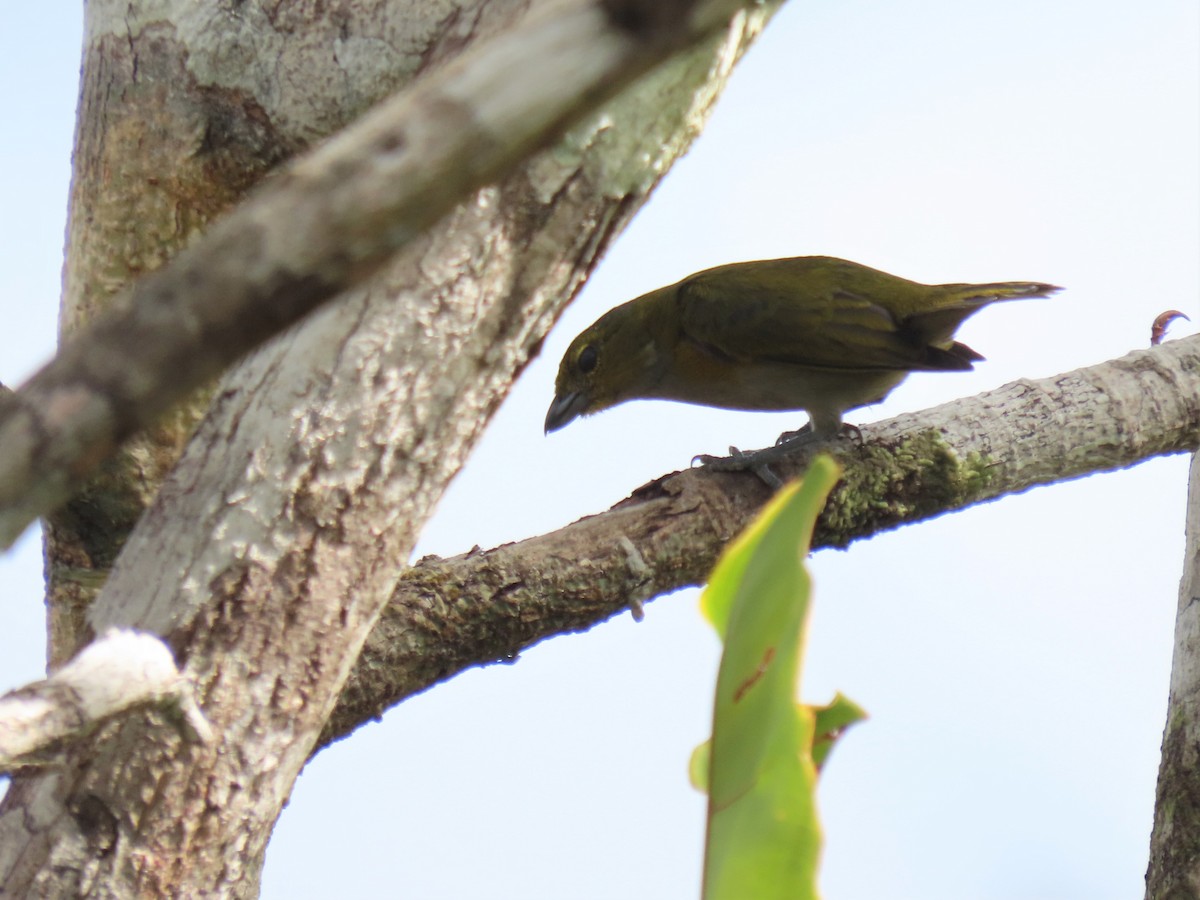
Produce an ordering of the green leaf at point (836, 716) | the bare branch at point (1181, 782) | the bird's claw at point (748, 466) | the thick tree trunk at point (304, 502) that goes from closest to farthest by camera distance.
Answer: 1. the green leaf at point (836, 716)
2. the thick tree trunk at point (304, 502)
3. the bare branch at point (1181, 782)
4. the bird's claw at point (748, 466)

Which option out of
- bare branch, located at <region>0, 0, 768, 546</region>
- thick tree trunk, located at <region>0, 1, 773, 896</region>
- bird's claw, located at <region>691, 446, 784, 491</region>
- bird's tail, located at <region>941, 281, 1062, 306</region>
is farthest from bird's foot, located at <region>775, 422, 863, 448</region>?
bare branch, located at <region>0, 0, 768, 546</region>

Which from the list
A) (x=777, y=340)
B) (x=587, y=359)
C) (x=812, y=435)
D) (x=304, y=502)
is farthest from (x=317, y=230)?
(x=587, y=359)

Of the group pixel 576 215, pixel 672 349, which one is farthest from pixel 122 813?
pixel 672 349

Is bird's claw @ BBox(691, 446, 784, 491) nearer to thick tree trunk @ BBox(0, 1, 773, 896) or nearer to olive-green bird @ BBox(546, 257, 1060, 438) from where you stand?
olive-green bird @ BBox(546, 257, 1060, 438)

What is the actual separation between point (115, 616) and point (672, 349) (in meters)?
2.94

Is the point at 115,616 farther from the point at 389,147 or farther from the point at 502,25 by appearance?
the point at 389,147

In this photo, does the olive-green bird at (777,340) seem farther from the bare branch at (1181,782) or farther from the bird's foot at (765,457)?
the bare branch at (1181,782)

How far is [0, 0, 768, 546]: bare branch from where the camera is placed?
69cm

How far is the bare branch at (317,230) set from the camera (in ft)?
2.25

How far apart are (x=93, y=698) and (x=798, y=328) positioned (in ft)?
10.2

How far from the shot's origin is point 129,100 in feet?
7.71

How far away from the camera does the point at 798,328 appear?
4164mm

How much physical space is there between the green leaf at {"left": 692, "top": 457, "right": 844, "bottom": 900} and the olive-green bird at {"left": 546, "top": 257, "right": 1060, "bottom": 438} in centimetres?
306

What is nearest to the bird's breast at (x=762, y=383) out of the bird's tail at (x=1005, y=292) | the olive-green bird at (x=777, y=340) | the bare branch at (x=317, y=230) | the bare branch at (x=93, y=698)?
the olive-green bird at (x=777, y=340)
